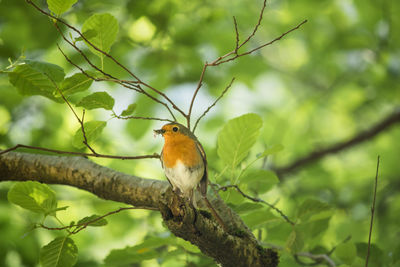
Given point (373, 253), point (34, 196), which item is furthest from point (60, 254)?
point (373, 253)

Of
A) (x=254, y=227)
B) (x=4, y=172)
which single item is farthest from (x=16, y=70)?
(x=254, y=227)

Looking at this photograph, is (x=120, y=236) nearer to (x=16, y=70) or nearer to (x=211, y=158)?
(x=211, y=158)

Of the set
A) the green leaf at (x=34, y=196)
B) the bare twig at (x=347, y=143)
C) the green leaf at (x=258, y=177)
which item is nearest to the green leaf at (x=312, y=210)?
the green leaf at (x=258, y=177)

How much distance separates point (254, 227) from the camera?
7.64 ft

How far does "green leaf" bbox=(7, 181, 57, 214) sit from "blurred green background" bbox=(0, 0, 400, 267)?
123 mm

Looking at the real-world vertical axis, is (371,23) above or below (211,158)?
above

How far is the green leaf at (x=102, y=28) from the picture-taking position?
183cm

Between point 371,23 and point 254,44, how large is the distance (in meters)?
3.15

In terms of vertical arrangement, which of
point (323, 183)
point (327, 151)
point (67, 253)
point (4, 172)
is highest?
point (327, 151)

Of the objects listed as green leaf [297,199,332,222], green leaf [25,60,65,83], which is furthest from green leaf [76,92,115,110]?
green leaf [297,199,332,222]

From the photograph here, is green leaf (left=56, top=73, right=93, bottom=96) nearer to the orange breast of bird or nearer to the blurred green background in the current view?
the blurred green background

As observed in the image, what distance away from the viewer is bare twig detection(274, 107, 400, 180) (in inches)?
175

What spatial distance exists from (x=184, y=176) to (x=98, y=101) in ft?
2.33

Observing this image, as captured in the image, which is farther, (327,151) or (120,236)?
(327,151)
